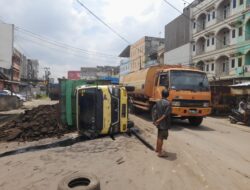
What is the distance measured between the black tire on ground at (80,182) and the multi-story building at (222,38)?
24711 mm

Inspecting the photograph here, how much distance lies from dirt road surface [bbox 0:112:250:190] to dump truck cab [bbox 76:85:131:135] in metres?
0.48

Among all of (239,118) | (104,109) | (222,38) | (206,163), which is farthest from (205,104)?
(222,38)

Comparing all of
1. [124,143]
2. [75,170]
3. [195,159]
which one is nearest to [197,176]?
[195,159]

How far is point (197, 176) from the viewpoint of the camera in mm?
6199

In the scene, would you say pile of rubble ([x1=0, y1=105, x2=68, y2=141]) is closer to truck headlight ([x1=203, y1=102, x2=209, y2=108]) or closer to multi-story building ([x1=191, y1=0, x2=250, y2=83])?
truck headlight ([x1=203, y1=102, x2=209, y2=108])

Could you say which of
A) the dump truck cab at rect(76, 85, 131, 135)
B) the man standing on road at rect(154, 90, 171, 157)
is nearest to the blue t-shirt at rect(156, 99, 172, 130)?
the man standing on road at rect(154, 90, 171, 157)

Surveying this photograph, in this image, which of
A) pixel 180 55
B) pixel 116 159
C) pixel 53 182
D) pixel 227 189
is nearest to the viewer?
pixel 227 189

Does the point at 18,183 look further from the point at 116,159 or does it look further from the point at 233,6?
the point at 233,6

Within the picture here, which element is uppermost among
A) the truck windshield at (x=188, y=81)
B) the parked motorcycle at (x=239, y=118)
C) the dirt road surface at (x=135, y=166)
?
the truck windshield at (x=188, y=81)

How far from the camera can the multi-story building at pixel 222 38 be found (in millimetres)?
30391

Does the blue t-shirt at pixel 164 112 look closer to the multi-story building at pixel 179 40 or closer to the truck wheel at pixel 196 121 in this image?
the truck wheel at pixel 196 121

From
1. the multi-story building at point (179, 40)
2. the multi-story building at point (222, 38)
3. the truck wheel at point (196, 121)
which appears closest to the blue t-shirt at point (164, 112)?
the truck wheel at point (196, 121)

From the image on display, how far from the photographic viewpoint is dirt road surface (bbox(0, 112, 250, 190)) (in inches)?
233

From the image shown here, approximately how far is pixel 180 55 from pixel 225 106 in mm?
24837
